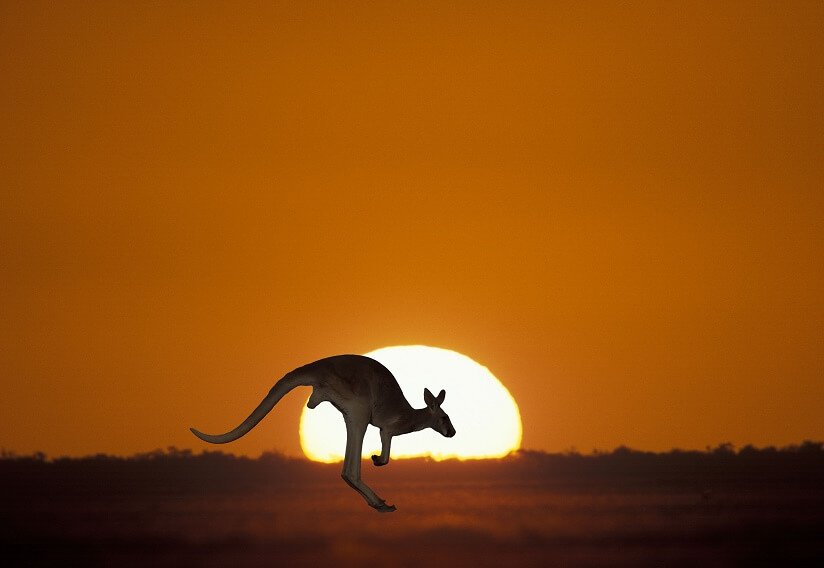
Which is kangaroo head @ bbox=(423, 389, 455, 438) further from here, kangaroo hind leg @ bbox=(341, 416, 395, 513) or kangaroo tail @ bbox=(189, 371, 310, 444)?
kangaroo tail @ bbox=(189, 371, 310, 444)

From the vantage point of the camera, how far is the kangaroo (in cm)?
1858

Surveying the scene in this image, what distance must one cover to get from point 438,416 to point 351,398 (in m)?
1.98

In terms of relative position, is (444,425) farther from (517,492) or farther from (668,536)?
(517,492)

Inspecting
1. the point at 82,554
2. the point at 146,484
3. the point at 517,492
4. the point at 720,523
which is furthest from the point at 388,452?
the point at 146,484

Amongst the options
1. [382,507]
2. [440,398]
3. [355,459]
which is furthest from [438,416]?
[355,459]

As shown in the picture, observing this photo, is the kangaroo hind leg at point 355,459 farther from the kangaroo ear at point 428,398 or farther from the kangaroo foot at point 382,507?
the kangaroo ear at point 428,398

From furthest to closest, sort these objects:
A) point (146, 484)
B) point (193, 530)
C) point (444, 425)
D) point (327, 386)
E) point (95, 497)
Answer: point (146, 484) < point (95, 497) < point (193, 530) < point (444, 425) < point (327, 386)

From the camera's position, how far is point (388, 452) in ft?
63.0

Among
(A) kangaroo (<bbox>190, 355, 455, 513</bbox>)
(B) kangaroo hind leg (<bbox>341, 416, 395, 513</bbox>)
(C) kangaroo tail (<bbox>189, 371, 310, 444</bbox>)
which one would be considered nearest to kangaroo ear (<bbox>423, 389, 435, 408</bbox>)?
(A) kangaroo (<bbox>190, 355, 455, 513</bbox>)

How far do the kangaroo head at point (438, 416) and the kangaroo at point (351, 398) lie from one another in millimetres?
834

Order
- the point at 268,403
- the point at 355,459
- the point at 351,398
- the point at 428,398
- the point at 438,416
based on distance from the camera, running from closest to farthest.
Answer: the point at 355,459
the point at 351,398
the point at 268,403
the point at 428,398
the point at 438,416

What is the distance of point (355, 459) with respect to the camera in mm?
18516

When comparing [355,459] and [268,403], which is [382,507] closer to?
[355,459]

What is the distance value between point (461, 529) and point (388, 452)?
3092 mm
